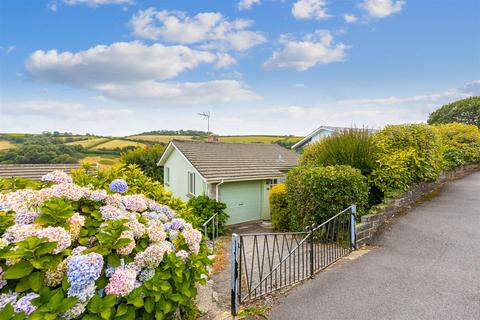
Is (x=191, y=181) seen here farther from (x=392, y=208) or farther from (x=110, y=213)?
(x=110, y=213)

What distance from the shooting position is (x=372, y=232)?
684 cm

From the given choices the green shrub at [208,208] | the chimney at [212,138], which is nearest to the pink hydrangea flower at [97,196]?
the green shrub at [208,208]

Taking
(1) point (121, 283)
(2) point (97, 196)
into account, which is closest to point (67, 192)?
(2) point (97, 196)

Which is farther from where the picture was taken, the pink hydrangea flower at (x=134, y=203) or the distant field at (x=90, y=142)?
the distant field at (x=90, y=142)

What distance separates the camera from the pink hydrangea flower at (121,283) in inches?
94.1

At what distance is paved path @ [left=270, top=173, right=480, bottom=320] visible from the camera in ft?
12.7

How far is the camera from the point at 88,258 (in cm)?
228

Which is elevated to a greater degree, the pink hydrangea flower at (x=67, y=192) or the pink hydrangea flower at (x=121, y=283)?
the pink hydrangea flower at (x=67, y=192)

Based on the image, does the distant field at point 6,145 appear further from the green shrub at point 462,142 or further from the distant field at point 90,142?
the green shrub at point 462,142

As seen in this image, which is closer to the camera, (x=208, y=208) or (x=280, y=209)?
(x=280, y=209)

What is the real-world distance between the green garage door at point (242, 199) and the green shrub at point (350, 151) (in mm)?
5774

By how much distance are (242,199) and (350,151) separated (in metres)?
7.13

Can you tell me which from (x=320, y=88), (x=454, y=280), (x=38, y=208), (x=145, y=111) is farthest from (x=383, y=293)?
(x=145, y=111)

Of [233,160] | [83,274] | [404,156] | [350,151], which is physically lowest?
[83,274]
